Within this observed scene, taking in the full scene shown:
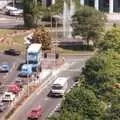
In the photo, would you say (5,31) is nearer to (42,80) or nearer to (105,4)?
(105,4)

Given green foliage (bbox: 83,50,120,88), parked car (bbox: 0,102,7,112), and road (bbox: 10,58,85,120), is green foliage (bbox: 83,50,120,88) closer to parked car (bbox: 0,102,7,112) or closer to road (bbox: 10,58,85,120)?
road (bbox: 10,58,85,120)

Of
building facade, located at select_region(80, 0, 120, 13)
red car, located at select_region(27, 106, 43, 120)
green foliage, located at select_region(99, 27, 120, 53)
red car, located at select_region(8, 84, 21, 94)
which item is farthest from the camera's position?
building facade, located at select_region(80, 0, 120, 13)

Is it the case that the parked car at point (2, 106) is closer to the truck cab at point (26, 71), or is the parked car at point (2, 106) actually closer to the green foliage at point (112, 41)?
the truck cab at point (26, 71)

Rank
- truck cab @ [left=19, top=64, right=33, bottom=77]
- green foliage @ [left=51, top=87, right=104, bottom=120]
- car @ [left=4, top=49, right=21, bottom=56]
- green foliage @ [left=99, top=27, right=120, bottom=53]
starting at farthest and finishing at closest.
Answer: car @ [left=4, top=49, right=21, bottom=56], truck cab @ [left=19, top=64, right=33, bottom=77], green foliage @ [left=99, top=27, right=120, bottom=53], green foliage @ [left=51, top=87, right=104, bottom=120]

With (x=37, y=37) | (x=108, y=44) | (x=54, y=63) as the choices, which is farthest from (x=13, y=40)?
(x=108, y=44)

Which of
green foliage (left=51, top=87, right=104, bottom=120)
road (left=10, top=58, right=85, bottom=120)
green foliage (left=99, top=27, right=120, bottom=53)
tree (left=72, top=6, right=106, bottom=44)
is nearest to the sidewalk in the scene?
road (left=10, top=58, right=85, bottom=120)

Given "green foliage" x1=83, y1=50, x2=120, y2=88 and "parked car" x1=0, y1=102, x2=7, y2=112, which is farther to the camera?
"parked car" x1=0, y1=102, x2=7, y2=112

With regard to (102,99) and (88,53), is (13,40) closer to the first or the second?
(88,53)
